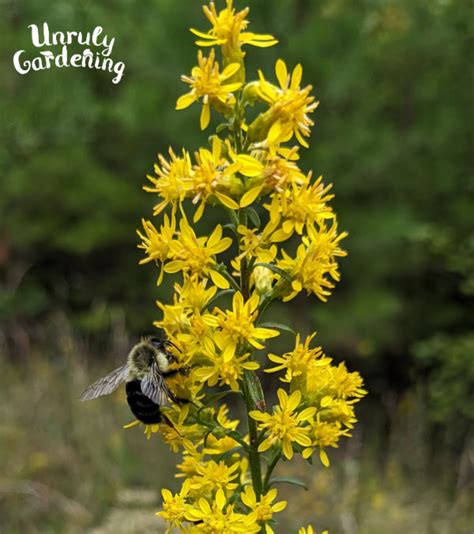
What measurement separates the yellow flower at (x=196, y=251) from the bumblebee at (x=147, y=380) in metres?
0.24

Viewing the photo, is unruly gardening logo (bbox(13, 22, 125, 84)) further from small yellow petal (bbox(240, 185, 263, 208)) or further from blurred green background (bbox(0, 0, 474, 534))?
small yellow petal (bbox(240, 185, 263, 208))

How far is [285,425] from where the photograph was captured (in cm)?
174

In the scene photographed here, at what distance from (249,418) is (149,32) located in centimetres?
615

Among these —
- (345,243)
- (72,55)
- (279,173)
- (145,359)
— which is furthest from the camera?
(345,243)

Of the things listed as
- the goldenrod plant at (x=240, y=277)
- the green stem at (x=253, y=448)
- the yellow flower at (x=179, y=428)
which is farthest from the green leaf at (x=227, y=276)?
the yellow flower at (x=179, y=428)

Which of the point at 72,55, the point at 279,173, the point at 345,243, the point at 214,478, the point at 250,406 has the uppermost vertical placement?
the point at 72,55

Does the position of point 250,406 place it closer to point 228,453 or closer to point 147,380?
point 228,453

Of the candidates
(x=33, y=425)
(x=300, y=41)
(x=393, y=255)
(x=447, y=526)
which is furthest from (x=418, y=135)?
(x=33, y=425)

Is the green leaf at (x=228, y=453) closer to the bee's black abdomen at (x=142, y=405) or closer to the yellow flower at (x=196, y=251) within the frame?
the bee's black abdomen at (x=142, y=405)

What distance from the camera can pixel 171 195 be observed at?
1.73 m

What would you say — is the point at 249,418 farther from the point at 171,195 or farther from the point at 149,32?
the point at 149,32

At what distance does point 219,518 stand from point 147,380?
1.27ft

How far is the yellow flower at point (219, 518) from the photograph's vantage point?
1.69 m

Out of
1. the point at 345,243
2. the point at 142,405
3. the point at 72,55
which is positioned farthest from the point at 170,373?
the point at 345,243
